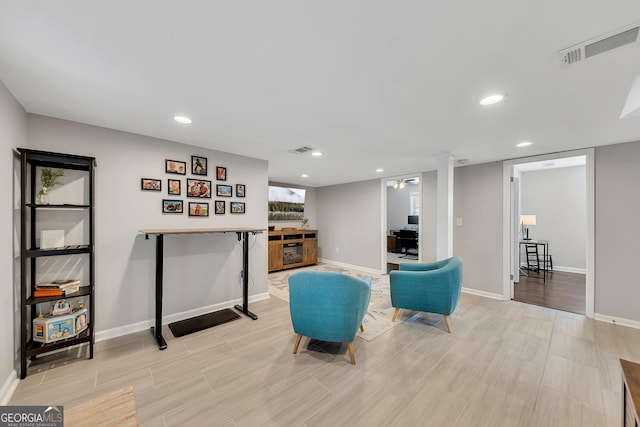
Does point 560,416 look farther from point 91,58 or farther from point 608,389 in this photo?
point 91,58

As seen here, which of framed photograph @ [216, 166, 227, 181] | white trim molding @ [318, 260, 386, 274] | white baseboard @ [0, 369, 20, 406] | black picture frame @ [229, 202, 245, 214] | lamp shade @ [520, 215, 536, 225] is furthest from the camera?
white trim molding @ [318, 260, 386, 274]

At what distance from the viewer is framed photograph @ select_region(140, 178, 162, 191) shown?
2.92 metres

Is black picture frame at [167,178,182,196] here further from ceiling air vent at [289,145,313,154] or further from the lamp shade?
the lamp shade

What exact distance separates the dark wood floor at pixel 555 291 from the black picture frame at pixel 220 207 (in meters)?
4.98

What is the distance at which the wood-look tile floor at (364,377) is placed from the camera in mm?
1697

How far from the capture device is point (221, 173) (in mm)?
3574

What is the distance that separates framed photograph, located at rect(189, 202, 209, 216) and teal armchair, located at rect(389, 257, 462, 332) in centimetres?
270

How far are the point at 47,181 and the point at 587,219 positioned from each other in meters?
6.45

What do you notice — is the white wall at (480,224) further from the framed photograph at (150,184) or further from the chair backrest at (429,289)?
the framed photograph at (150,184)

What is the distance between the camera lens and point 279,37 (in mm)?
1327

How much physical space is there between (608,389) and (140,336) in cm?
443

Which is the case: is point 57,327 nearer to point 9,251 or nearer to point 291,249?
point 9,251

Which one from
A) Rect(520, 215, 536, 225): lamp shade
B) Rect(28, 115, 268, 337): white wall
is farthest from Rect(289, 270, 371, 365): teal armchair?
Rect(520, 215, 536, 225): lamp shade

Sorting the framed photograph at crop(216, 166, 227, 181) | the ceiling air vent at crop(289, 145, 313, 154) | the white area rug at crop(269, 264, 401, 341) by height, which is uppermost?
the ceiling air vent at crop(289, 145, 313, 154)
